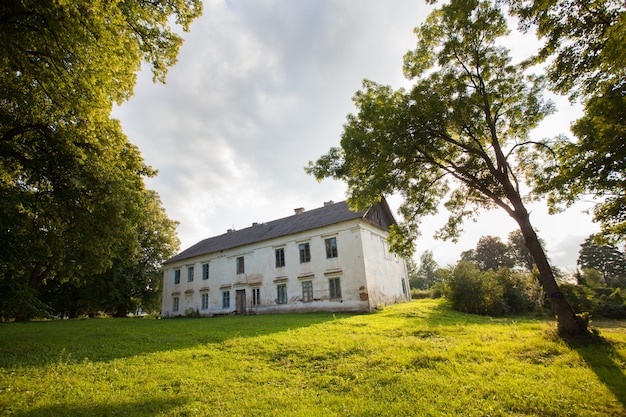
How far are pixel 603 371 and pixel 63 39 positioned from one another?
13.0m

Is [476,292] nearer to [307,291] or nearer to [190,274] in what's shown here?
[307,291]

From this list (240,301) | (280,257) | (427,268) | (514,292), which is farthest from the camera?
(427,268)

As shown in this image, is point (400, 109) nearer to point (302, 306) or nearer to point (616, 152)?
point (616, 152)

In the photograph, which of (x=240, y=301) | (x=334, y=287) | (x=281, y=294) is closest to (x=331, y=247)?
(x=334, y=287)

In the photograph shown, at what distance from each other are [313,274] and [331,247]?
241 centimetres

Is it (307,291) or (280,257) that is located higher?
(280,257)

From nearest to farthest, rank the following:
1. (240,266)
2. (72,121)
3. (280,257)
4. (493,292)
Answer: (72,121), (493,292), (280,257), (240,266)

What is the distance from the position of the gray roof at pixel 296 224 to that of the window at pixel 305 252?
1.27 m

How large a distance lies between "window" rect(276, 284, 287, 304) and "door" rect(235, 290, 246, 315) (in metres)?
3.73

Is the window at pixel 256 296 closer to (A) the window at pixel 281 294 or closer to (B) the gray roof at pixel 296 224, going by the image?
(A) the window at pixel 281 294

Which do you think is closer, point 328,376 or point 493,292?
point 328,376

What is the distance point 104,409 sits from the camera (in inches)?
213

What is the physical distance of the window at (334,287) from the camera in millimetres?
21141

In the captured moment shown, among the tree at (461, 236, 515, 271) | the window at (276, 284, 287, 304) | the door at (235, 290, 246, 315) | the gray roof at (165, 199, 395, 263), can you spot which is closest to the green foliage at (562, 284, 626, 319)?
the gray roof at (165, 199, 395, 263)
